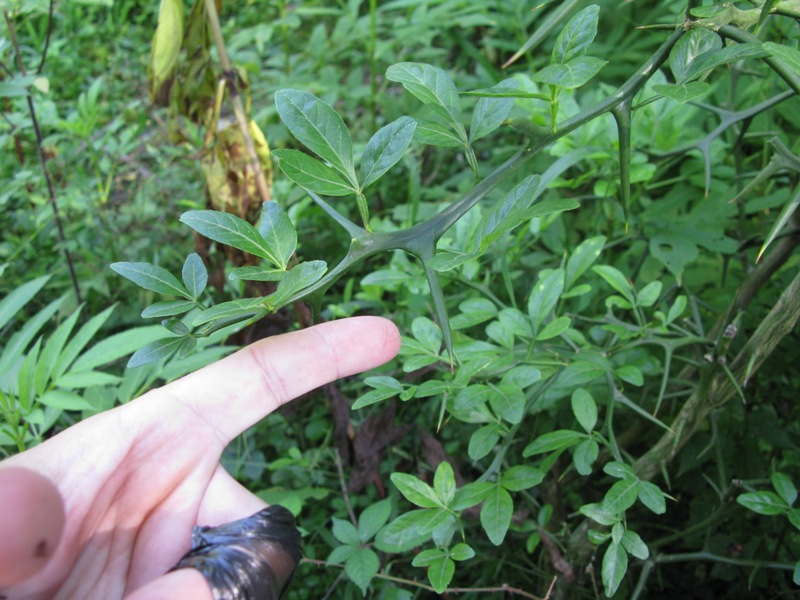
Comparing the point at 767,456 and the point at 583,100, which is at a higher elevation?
the point at 583,100

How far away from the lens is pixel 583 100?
1.84 m

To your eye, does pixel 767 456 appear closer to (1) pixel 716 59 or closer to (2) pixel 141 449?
(1) pixel 716 59

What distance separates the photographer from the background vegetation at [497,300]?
0.75 metres

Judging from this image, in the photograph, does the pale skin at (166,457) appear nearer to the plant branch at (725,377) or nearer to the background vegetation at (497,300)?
the background vegetation at (497,300)

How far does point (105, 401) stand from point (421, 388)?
29.1 inches

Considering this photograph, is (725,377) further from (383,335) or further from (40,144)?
(40,144)

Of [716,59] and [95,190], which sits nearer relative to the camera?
[716,59]

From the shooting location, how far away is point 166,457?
3.20 feet

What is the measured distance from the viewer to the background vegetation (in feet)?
2.46

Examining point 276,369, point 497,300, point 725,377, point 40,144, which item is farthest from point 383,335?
point 40,144

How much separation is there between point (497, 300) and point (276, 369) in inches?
16.0

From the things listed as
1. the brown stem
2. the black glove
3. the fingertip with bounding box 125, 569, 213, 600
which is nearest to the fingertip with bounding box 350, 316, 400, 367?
the black glove

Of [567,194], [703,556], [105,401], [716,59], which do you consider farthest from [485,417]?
[567,194]

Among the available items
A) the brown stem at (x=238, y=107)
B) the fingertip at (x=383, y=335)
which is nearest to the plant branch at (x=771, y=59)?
the fingertip at (x=383, y=335)
